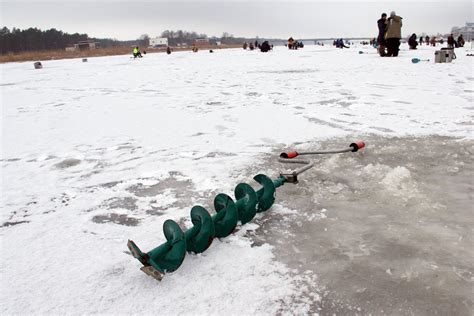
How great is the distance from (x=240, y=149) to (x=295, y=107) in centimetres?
299

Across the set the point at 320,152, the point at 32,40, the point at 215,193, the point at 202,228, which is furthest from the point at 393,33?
the point at 32,40

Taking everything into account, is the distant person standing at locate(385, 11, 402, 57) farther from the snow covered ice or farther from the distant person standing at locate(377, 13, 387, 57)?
the snow covered ice

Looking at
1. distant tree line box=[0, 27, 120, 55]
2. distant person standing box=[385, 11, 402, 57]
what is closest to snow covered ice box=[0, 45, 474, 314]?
distant person standing box=[385, 11, 402, 57]

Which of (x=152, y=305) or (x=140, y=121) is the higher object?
(x=140, y=121)

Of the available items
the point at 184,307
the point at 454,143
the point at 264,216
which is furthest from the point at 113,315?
the point at 454,143

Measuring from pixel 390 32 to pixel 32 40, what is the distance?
13413 centimetres

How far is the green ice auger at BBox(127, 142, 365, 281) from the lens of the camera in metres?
2.03

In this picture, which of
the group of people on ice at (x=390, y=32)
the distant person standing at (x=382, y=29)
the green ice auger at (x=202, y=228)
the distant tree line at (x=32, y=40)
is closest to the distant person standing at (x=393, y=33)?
the group of people on ice at (x=390, y=32)

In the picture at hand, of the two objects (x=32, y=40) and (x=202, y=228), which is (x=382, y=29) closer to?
(x=202, y=228)

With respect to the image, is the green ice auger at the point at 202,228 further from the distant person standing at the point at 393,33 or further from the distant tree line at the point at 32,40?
the distant tree line at the point at 32,40

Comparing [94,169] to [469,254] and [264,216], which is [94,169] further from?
[469,254]

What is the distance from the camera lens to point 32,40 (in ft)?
Result: 401

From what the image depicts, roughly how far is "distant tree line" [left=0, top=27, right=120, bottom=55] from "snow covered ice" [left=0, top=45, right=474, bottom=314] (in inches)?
5240

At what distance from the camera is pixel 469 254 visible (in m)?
2.25
